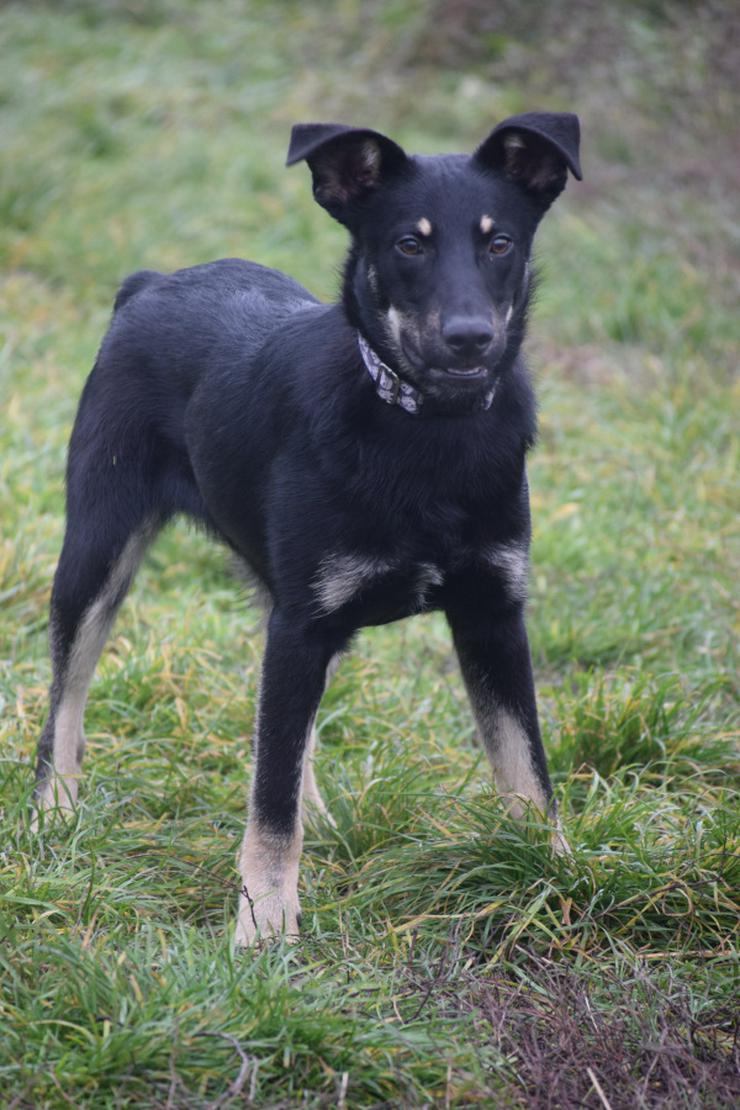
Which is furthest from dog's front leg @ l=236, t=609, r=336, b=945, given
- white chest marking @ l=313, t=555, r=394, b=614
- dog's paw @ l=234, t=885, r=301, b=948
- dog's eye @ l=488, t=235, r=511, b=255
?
dog's eye @ l=488, t=235, r=511, b=255

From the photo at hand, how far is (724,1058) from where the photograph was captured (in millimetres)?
2715

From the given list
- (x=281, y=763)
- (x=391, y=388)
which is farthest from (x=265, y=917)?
(x=391, y=388)

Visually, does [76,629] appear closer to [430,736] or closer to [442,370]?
[430,736]

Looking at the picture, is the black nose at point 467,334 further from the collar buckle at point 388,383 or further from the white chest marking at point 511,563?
the white chest marking at point 511,563

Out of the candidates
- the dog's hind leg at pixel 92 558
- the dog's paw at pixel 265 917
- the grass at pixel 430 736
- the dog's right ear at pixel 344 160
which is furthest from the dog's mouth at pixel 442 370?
the dog's paw at pixel 265 917

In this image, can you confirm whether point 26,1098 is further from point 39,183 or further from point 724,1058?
point 39,183

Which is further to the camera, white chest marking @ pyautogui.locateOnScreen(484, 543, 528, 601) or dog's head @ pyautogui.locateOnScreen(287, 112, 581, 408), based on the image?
white chest marking @ pyautogui.locateOnScreen(484, 543, 528, 601)

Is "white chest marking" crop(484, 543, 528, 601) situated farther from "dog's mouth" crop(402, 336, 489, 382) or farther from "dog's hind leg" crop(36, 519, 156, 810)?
"dog's hind leg" crop(36, 519, 156, 810)

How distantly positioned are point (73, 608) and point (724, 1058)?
6.82 feet

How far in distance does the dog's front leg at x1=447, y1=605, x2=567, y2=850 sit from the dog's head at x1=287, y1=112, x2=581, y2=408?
1.87 ft

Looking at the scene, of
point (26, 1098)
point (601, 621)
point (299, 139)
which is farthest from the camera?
point (601, 621)

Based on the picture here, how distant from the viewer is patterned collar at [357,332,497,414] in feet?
10.4

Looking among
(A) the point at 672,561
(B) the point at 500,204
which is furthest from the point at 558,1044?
(A) the point at 672,561

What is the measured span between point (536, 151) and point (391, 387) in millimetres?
662
